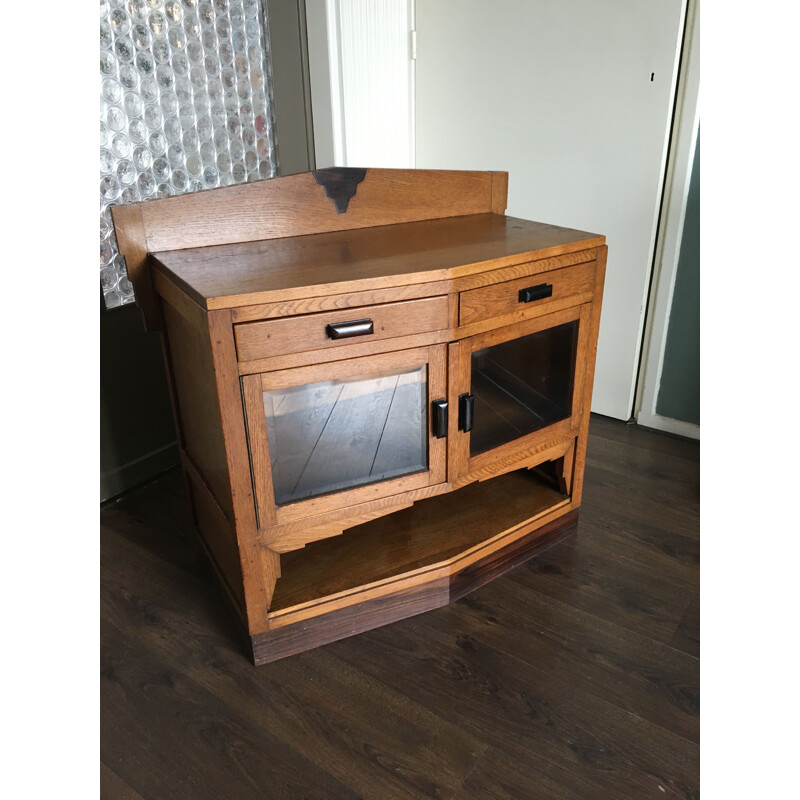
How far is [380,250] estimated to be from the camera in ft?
4.52

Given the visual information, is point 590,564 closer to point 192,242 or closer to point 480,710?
point 480,710

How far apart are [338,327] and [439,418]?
29 centimetres

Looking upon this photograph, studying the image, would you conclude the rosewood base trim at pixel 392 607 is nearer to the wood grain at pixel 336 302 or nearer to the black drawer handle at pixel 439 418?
the black drawer handle at pixel 439 418

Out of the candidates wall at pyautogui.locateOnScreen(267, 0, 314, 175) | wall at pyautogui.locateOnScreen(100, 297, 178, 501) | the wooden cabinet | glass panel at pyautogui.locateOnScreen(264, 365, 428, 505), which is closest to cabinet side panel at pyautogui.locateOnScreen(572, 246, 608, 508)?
the wooden cabinet

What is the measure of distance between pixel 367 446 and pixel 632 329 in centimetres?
126

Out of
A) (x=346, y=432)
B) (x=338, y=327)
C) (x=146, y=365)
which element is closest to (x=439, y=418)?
(x=346, y=432)

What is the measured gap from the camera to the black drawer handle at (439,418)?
4.37 feet

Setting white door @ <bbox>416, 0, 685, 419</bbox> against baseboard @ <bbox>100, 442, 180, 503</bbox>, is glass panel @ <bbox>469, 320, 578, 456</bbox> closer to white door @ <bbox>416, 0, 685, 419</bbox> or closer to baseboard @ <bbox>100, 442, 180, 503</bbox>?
white door @ <bbox>416, 0, 685, 419</bbox>

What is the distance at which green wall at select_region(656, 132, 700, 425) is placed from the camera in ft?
6.70

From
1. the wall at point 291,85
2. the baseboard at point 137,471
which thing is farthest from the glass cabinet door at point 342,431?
the wall at point 291,85

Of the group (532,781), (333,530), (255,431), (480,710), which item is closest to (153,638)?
(333,530)

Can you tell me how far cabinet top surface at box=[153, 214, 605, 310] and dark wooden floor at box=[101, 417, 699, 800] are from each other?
765 millimetres

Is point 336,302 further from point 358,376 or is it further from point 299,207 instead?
point 299,207

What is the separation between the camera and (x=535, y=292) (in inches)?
54.3
